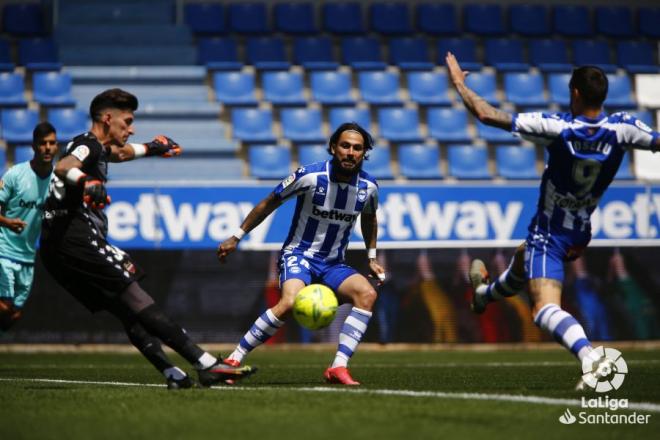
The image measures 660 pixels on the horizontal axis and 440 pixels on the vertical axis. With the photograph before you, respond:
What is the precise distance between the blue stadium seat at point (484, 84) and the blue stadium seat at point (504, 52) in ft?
1.93

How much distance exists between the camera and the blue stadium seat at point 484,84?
22.7 metres

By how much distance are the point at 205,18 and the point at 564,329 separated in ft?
57.8

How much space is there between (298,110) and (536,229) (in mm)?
14755

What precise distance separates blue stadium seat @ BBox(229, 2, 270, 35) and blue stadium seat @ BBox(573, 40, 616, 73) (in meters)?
6.77

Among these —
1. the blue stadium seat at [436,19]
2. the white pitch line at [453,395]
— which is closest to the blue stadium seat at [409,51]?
the blue stadium seat at [436,19]

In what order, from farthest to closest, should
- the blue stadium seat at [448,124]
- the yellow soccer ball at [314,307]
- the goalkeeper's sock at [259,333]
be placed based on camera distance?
the blue stadium seat at [448,124] < the goalkeeper's sock at [259,333] < the yellow soccer ball at [314,307]

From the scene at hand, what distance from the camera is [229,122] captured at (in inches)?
861

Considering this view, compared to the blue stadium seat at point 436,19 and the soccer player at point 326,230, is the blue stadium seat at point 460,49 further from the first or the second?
the soccer player at point 326,230

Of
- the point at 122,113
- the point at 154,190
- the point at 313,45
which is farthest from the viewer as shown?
the point at 313,45

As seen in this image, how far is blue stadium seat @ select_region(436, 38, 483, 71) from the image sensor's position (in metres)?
23.5

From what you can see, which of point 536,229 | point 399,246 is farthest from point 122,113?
point 399,246

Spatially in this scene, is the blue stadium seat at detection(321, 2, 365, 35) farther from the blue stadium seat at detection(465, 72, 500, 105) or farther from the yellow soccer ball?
the yellow soccer ball

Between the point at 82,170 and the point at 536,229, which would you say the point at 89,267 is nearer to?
the point at 82,170

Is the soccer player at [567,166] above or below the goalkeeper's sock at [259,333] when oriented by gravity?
above
